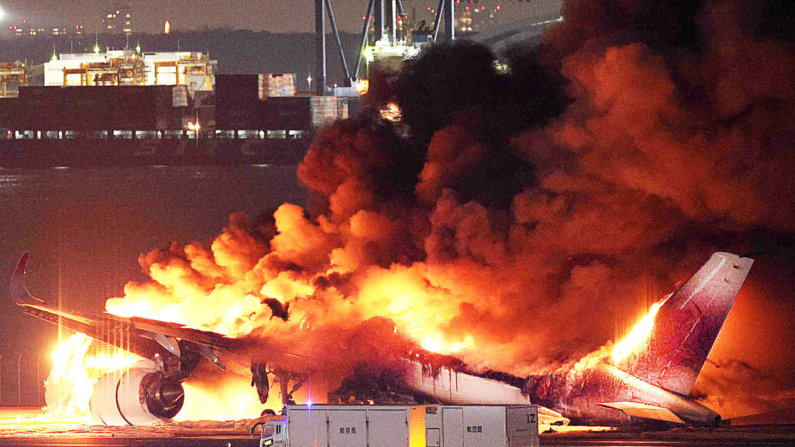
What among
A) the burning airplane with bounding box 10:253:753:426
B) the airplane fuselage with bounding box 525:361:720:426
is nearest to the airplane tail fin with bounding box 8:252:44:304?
the burning airplane with bounding box 10:253:753:426

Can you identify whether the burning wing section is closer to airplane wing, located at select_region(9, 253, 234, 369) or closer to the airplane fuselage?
airplane wing, located at select_region(9, 253, 234, 369)

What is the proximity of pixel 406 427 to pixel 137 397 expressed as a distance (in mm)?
18309

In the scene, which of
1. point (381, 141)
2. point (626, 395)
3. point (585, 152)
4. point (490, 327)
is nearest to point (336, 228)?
point (381, 141)

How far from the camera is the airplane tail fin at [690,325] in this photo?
1660 inches

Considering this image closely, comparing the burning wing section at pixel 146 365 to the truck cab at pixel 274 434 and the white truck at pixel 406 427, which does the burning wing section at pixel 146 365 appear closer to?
the truck cab at pixel 274 434

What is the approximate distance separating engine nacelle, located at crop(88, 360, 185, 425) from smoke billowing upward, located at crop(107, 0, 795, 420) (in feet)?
13.3

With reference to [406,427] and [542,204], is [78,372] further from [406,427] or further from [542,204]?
[542,204]

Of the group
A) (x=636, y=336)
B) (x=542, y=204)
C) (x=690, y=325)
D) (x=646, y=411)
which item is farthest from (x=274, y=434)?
(x=542, y=204)

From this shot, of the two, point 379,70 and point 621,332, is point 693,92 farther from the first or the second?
point 379,70

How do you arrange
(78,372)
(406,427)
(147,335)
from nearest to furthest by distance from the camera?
(406,427), (147,335), (78,372)

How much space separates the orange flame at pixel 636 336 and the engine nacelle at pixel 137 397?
787 inches

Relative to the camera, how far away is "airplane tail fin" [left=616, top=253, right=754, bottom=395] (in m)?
42.2

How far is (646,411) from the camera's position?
4328cm

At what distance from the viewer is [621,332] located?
49.8 meters
